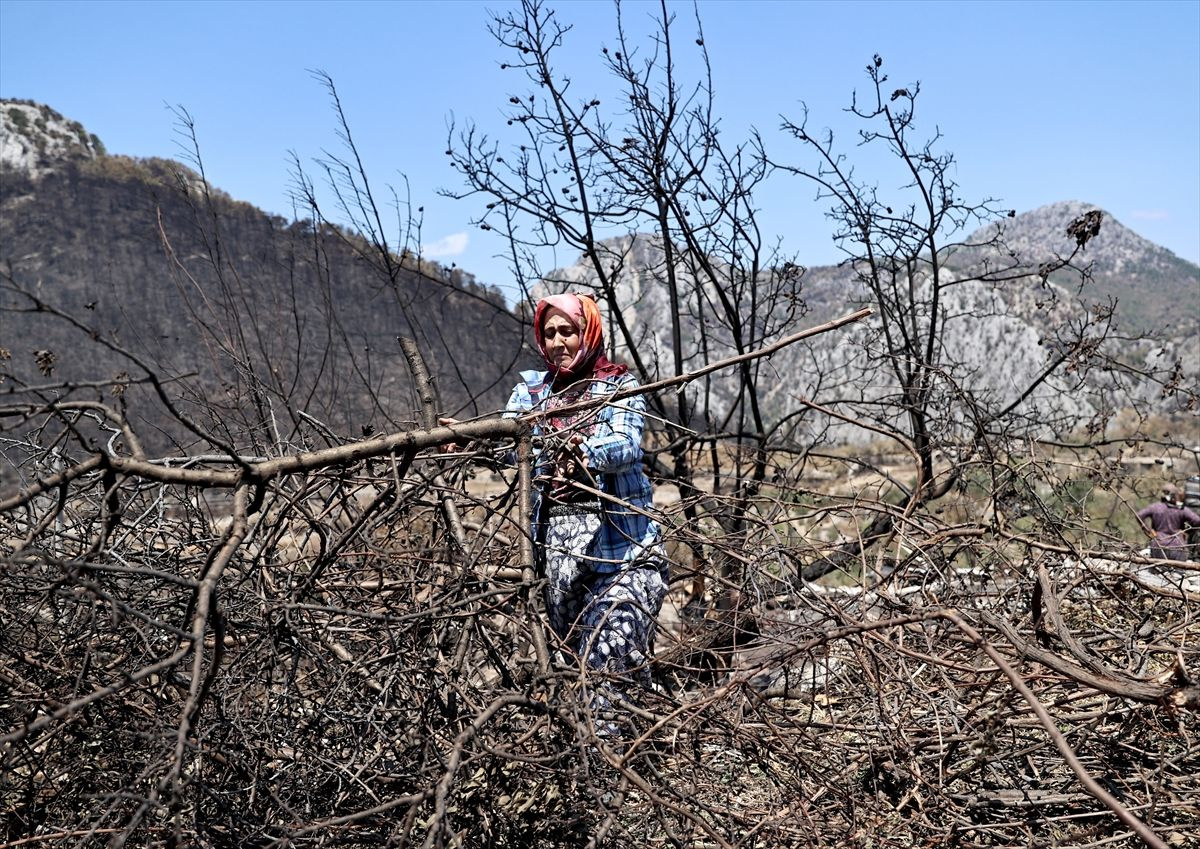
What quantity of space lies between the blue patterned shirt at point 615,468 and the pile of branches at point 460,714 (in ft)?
0.72

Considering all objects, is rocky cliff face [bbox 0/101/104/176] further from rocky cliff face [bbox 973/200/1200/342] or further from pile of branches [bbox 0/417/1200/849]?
rocky cliff face [bbox 973/200/1200/342]

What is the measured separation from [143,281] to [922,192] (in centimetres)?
3877

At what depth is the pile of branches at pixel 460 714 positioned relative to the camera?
1893mm

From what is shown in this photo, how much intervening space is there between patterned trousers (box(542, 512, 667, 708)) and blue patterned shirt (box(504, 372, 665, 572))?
0.05 m

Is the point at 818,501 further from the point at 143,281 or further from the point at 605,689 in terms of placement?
the point at 143,281

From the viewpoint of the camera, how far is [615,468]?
2.81 m

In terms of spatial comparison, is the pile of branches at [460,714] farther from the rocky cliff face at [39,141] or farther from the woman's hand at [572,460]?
the rocky cliff face at [39,141]

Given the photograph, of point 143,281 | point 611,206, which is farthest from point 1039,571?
point 143,281

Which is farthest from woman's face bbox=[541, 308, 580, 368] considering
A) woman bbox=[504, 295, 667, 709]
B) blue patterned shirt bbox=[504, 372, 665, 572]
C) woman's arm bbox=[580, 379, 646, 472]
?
woman's arm bbox=[580, 379, 646, 472]

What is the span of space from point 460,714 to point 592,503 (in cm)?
Answer: 83

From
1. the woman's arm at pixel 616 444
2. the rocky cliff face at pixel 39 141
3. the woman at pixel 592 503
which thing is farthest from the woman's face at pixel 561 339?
the rocky cliff face at pixel 39 141

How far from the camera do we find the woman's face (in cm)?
304

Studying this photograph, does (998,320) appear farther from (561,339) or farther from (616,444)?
(616,444)

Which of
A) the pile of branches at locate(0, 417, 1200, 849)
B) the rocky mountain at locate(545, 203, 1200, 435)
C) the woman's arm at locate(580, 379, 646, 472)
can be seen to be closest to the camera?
the pile of branches at locate(0, 417, 1200, 849)
